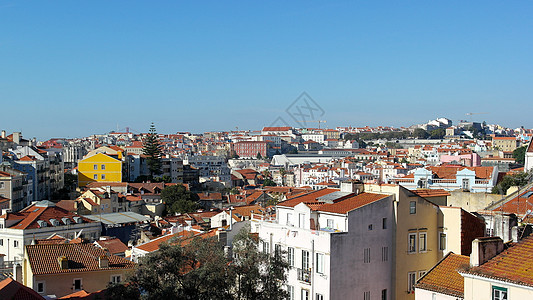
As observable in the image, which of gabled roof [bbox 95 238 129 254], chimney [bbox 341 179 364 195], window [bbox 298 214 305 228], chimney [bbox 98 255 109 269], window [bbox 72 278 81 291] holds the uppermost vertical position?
chimney [bbox 341 179 364 195]

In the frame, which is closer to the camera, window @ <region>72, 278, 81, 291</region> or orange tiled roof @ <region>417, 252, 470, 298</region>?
orange tiled roof @ <region>417, 252, 470, 298</region>

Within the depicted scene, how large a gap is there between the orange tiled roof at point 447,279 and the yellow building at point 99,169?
5834 cm

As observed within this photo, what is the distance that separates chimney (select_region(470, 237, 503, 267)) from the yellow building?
60.1 metres

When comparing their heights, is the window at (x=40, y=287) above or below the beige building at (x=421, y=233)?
below

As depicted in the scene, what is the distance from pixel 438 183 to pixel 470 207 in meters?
18.4

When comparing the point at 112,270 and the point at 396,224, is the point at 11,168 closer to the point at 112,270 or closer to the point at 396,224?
the point at 112,270

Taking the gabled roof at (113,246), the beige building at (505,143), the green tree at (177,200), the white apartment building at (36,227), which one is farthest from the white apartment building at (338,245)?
the beige building at (505,143)

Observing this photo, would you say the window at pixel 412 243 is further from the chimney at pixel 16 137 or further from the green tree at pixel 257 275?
the chimney at pixel 16 137

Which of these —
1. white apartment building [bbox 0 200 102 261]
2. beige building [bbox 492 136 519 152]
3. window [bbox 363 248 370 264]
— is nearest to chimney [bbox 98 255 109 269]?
window [bbox 363 248 370 264]

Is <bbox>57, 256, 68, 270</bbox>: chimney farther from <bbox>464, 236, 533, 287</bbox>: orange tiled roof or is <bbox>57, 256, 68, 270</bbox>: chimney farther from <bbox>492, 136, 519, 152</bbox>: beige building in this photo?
<bbox>492, 136, 519, 152</bbox>: beige building

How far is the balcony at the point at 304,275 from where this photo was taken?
53.6 ft

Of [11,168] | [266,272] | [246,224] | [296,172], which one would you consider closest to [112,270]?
[246,224]

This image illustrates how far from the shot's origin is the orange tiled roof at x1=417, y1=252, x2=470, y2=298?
12834mm

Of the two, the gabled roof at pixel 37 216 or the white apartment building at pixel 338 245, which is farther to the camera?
the gabled roof at pixel 37 216
